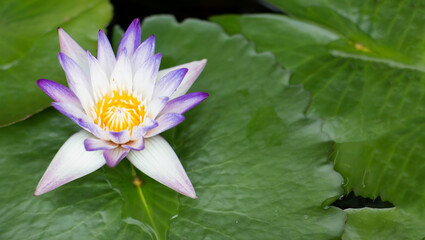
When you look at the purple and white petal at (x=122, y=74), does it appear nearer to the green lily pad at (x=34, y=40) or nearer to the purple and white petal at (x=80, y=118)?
the purple and white petal at (x=80, y=118)

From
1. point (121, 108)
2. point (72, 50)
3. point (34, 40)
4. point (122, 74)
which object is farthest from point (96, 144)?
point (34, 40)

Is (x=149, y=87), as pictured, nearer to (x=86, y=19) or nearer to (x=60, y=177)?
(x=60, y=177)

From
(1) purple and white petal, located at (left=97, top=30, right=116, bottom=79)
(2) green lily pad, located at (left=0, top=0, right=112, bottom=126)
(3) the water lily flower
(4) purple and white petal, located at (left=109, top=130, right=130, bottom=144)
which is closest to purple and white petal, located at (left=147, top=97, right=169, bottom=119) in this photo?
(3) the water lily flower

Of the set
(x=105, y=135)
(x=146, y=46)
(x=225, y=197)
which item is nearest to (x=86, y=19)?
(x=146, y=46)

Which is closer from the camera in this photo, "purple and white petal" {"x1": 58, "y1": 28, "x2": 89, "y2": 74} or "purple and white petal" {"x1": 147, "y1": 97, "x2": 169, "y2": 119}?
"purple and white petal" {"x1": 147, "y1": 97, "x2": 169, "y2": 119}

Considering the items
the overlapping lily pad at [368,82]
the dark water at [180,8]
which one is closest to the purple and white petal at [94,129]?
the overlapping lily pad at [368,82]

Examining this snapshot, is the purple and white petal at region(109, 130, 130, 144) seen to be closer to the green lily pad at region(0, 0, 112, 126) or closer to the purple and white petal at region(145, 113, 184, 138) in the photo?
the purple and white petal at region(145, 113, 184, 138)
